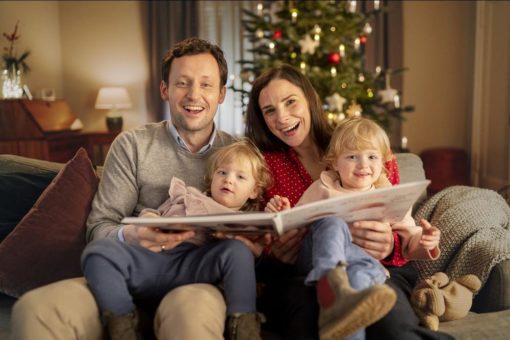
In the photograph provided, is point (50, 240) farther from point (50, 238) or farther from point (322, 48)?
point (322, 48)

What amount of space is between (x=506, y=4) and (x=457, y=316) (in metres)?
4.11

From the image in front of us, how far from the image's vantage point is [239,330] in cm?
132

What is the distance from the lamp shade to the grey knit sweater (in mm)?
4072

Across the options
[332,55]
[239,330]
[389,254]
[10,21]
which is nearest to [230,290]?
[239,330]

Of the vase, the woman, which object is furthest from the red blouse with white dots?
the vase

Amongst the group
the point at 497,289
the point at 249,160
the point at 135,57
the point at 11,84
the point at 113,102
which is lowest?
the point at 497,289

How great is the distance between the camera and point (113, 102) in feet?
18.8

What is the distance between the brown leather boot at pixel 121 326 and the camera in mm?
1276

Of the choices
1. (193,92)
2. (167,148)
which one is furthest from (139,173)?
(193,92)

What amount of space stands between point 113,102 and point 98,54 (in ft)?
2.76

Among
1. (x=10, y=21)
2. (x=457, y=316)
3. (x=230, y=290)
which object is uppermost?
(x=10, y=21)

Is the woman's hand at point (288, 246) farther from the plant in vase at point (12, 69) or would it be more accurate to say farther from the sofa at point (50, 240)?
the plant in vase at point (12, 69)

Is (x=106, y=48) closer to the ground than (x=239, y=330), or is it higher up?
higher up

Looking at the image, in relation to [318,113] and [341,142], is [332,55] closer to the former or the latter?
[318,113]
